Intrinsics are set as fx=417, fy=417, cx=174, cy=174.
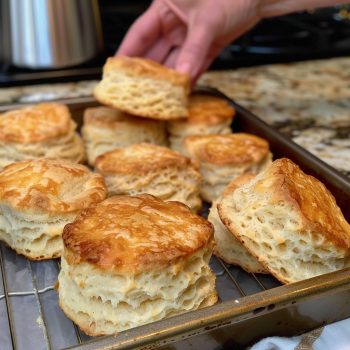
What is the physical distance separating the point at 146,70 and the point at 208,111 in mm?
441

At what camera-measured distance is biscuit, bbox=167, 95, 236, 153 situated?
7.36ft

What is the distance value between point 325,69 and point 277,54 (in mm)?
465

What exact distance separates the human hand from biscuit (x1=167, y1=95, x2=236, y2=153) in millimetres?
221

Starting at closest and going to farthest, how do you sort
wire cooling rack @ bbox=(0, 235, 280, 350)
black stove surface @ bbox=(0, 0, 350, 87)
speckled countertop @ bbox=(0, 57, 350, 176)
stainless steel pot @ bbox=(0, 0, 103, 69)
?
wire cooling rack @ bbox=(0, 235, 280, 350), speckled countertop @ bbox=(0, 57, 350, 176), stainless steel pot @ bbox=(0, 0, 103, 69), black stove surface @ bbox=(0, 0, 350, 87)

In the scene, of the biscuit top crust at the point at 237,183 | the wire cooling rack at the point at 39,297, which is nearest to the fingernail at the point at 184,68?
the biscuit top crust at the point at 237,183

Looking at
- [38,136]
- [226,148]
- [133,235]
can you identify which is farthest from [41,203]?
[226,148]

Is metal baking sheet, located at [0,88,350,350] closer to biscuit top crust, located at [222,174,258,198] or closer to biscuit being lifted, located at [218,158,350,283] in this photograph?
biscuit being lifted, located at [218,158,350,283]

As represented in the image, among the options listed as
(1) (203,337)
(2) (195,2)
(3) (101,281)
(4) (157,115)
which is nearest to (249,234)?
(1) (203,337)

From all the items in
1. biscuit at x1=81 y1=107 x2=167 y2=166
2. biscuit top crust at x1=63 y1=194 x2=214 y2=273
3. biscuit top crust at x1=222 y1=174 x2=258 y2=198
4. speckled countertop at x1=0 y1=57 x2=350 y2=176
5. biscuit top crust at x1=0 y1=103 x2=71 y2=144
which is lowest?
speckled countertop at x1=0 y1=57 x2=350 y2=176

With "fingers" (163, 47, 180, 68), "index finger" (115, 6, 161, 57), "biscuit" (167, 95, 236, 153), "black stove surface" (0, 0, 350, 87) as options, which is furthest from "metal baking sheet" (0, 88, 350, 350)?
Result: "black stove surface" (0, 0, 350, 87)

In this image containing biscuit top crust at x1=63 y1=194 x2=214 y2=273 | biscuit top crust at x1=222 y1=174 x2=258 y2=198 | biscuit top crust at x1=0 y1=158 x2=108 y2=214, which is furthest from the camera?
biscuit top crust at x1=222 y1=174 x2=258 y2=198

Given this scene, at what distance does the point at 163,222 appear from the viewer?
132 cm

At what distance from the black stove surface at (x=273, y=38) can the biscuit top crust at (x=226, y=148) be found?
1.56m

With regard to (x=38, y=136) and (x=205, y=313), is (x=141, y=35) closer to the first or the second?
(x=38, y=136)
